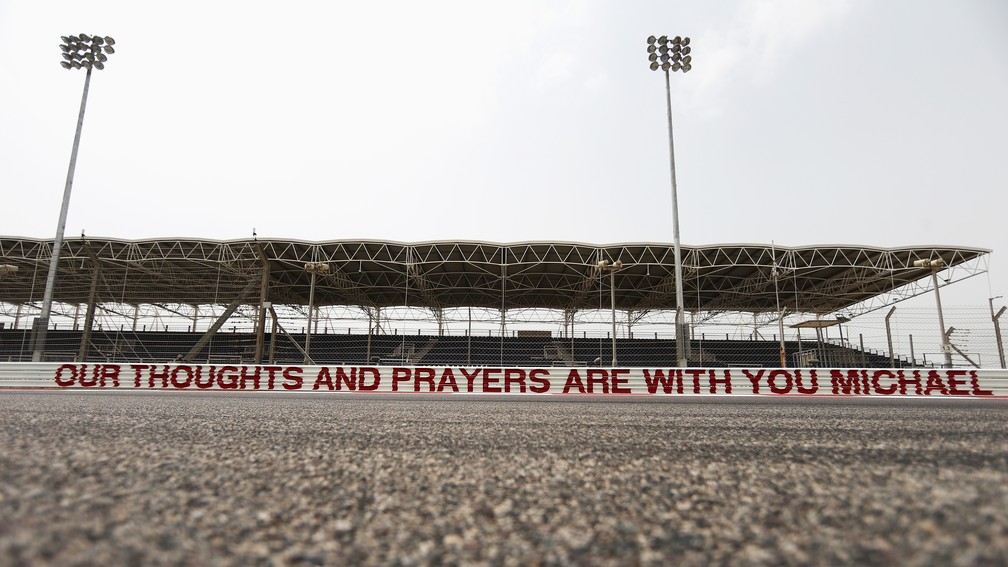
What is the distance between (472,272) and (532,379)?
16265 mm

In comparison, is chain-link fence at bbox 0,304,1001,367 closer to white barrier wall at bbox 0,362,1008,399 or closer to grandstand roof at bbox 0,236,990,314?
grandstand roof at bbox 0,236,990,314

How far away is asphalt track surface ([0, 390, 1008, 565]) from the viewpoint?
94 cm

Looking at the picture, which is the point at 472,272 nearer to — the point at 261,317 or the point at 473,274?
the point at 473,274

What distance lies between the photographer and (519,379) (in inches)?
426

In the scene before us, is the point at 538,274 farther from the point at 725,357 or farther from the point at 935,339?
the point at 935,339

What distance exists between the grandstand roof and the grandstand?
11cm

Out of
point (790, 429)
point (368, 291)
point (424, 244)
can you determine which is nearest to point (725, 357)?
point (424, 244)

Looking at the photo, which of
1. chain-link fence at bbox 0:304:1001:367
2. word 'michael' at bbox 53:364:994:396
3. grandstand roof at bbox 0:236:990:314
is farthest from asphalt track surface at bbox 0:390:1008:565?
grandstand roof at bbox 0:236:990:314

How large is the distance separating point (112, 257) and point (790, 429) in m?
29.1

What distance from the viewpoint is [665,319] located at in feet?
114

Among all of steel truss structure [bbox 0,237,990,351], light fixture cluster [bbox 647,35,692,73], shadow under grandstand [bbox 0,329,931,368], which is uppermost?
light fixture cluster [bbox 647,35,692,73]

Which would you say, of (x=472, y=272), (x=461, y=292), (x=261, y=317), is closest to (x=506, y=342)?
(x=472, y=272)

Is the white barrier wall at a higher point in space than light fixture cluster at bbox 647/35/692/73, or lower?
lower

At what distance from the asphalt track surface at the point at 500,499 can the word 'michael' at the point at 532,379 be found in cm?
798
